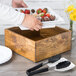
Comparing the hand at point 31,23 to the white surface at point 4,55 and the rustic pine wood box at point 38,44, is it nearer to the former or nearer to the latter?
the rustic pine wood box at point 38,44

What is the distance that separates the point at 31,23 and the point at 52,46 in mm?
259

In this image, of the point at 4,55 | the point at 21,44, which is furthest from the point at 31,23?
the point at 4,55

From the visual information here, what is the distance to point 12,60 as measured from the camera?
5.06 feet

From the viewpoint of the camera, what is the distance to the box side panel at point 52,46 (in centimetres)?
151

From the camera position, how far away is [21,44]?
5.26 ft

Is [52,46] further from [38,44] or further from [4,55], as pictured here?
[4,55]

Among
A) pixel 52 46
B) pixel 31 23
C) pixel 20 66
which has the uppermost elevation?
pixel 31 23

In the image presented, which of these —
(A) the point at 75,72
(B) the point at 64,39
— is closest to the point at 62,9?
(B) the point at 64,39

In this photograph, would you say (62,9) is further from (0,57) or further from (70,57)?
(0,57)

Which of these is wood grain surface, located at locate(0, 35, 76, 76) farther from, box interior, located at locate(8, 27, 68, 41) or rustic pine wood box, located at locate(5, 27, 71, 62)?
box interior, located at locate(8, 27, 68, 41)

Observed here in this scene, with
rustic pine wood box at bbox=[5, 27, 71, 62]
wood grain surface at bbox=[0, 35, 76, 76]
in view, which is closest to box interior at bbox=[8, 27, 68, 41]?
rustic pine wood box at bbox=[5, 27, 71, 62]

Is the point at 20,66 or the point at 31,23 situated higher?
the point at 31,23

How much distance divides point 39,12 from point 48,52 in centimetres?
46

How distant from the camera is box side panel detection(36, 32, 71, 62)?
4.97 ft
